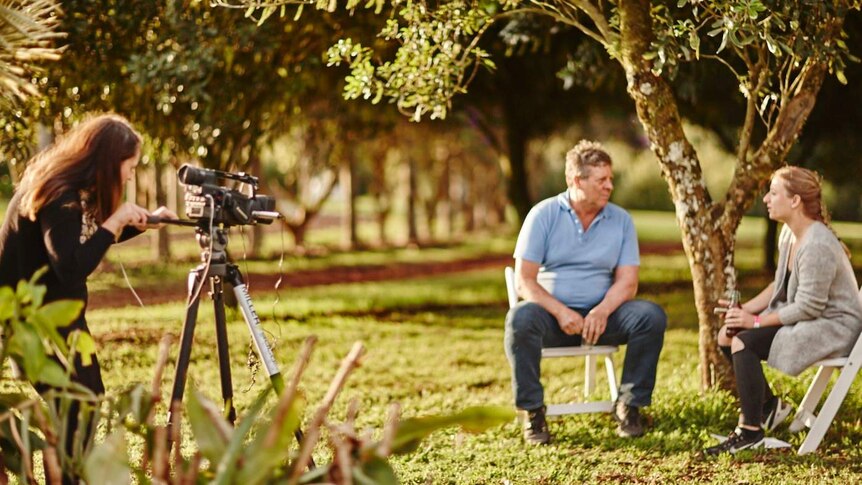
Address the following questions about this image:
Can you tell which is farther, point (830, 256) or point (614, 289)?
point (614, 289)

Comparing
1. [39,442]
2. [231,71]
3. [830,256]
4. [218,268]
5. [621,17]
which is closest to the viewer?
[39,442]

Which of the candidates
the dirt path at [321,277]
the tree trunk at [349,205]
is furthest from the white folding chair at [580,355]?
the tree trunk at [349,205]

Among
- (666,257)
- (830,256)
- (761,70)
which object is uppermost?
(761,70)

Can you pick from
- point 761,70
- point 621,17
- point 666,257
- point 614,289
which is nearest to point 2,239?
point 614,289

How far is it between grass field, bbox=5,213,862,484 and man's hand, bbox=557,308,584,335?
623mm

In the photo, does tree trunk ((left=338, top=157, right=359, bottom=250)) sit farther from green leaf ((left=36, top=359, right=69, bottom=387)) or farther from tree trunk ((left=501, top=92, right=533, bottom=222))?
green leaf ((left=36, top=359, right=69, bottom=387))

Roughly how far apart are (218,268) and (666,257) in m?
21.9

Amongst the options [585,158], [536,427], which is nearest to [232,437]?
[536,427]

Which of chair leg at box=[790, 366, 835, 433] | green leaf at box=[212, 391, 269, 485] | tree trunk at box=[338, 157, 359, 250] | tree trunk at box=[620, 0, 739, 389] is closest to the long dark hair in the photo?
green leaf at box=[212, 391, 269, 485]

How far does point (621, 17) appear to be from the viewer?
692 cm

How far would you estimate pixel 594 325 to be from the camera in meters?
6.52

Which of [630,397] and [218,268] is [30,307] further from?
[630,397]

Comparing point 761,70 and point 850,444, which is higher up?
point 761,70

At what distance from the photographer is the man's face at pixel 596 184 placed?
6.71 metres
